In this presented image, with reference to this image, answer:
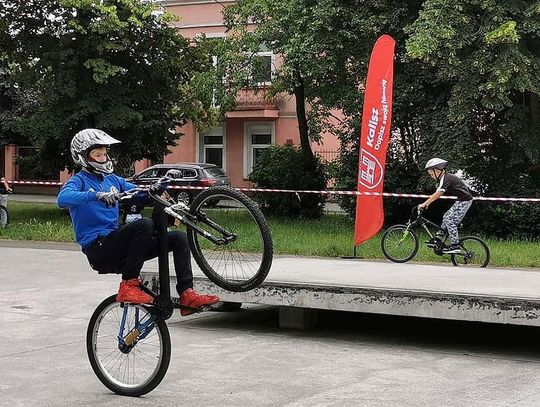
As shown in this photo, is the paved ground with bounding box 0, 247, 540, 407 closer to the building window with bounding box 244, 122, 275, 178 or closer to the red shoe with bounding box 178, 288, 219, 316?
the red shoe with bounding box 178, 288, 219, 316

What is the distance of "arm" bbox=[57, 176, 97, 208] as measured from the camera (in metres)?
6.48

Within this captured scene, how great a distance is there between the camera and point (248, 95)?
4262cm

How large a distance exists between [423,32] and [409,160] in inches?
238

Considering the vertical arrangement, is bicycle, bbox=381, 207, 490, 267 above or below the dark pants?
below

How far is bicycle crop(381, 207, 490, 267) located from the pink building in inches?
969

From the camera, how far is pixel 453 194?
1554 centimetres

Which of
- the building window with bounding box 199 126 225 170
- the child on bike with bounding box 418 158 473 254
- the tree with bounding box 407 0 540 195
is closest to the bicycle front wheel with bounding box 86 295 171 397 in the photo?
the child on bike with bounding box 418 158 473 254

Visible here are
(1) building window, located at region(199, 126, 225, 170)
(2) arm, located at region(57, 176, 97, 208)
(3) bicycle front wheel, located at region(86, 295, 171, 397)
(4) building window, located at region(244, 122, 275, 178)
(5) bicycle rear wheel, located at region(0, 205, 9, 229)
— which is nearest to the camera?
(2) arm, located at region(57, 176, 97, 208)

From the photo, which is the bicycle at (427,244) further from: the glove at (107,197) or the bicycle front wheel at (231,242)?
the glove at (107,197)

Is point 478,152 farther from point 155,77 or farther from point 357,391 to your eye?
point 357,391

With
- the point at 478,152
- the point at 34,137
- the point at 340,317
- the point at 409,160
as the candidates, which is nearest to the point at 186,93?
the point at 34,137

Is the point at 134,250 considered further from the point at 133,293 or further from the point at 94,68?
the point at 94,68

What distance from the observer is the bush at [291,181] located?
89.4ft

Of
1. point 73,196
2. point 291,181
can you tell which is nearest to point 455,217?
point 73,196
